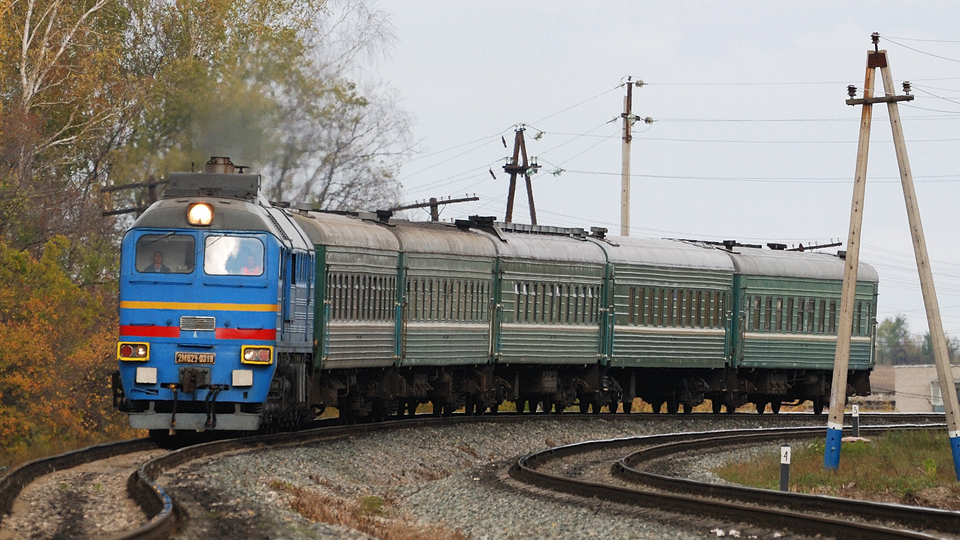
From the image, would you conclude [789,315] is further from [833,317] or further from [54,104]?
[54,104]

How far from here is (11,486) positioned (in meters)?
13.3

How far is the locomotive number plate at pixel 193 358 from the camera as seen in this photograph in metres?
18.7

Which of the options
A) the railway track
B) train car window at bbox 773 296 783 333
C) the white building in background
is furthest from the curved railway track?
the white building in background

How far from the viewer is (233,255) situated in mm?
19125

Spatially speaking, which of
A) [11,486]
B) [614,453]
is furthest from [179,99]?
[11,486]

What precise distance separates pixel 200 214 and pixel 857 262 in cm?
931

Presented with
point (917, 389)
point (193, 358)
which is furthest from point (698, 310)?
point (917, 389)

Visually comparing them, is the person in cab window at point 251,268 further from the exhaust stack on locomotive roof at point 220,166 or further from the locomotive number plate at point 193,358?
the exhaust stack on locomotive roof at point 220,166

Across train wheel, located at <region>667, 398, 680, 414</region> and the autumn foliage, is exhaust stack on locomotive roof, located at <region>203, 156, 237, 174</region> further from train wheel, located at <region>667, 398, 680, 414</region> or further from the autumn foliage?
train wheel, located at <region>667, 398, 680, 414</region>

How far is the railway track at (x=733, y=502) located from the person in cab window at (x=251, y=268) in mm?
4188

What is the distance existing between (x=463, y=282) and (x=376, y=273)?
11.2 ft

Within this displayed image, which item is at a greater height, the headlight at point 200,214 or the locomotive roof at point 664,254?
the locomotive roof at point 664,254

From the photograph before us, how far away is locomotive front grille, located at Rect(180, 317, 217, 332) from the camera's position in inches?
742

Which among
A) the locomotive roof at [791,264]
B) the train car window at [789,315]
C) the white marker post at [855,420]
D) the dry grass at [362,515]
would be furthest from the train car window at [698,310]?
the dry grass at [362,515]
